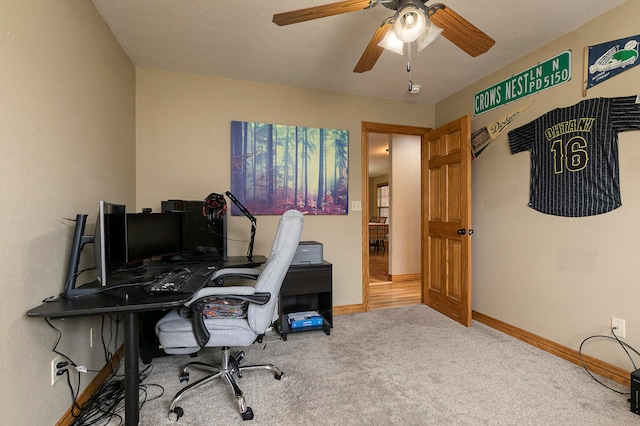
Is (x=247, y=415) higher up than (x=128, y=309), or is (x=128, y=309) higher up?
(x=128, y=309)

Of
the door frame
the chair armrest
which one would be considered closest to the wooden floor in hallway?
the door frame

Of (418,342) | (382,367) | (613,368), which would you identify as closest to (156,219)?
(382,367)

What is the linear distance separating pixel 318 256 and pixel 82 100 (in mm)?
2109

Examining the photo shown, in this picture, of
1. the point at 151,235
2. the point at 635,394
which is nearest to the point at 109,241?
the point at 151,235

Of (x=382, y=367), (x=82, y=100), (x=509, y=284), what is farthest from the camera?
(x=509, y=284)

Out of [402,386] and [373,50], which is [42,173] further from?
[402,386]

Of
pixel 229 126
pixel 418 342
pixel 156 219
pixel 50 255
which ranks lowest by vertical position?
pixel 418 342

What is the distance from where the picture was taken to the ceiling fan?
4.78ft

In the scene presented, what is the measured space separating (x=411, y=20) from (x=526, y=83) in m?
1.83

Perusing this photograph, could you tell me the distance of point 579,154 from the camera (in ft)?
7.44

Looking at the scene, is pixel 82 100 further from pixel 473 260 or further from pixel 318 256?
pixel 473 260

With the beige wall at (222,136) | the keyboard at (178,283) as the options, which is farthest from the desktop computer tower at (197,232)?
the keyboard at (178,283)

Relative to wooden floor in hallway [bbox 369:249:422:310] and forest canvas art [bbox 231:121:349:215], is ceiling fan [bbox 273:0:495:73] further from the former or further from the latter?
wooden floor in hallway [bbox 369:249:422:310]

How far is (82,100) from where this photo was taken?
182 cm
